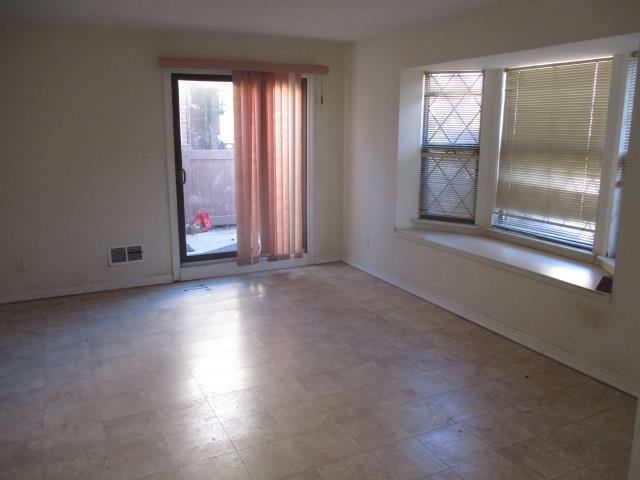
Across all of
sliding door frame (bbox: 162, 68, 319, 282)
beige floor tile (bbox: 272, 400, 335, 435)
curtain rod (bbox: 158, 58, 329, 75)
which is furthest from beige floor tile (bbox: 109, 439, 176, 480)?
curtain rod (bbox: 158, 58, 329, 75)

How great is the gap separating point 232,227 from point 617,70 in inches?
141

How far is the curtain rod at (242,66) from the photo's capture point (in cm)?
471

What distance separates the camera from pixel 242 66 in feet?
16.3

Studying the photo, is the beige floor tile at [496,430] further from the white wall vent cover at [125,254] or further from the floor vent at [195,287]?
the white wall vent cover at [125,254]

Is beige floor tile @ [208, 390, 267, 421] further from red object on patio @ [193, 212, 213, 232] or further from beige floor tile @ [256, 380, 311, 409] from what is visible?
red object on patio @ [193, 212, 213, 232]

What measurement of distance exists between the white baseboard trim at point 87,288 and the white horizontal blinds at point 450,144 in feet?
8.61

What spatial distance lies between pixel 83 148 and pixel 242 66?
1.59 metres

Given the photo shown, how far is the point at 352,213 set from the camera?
5.74 meters

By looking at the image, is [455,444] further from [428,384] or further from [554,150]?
[554,150]

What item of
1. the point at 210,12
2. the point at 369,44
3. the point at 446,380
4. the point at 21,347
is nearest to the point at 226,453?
the point at 446,380

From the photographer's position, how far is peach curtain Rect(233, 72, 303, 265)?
5.11 m

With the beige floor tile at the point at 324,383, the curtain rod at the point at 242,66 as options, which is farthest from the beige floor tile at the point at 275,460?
the curtain rod at the point at 242,66

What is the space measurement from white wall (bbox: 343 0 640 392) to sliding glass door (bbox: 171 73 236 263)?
1.28 metres

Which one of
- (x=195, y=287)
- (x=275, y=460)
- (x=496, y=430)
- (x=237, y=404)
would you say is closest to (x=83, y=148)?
(x=195, y=287)
